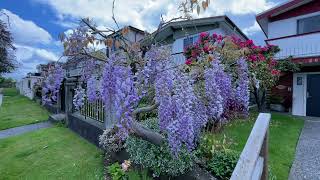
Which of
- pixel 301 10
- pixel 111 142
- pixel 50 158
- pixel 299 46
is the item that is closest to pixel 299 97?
pixel 299 46

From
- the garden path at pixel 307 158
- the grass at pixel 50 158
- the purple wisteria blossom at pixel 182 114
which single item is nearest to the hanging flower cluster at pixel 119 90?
the purple wisteria blossom at pixel 182 114

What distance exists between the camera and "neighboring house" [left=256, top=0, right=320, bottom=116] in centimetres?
1123

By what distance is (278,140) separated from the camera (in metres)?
6.75

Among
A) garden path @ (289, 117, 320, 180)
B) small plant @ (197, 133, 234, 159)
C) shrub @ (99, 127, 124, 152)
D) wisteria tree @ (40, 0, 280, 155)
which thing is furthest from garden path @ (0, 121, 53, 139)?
garden path @ (289, 117, 320, 180)

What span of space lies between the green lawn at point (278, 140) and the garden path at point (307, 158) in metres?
0.11

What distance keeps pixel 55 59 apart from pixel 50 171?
8.36ft

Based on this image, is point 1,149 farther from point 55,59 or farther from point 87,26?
point 87,26

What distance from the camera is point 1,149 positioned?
7.30 metres

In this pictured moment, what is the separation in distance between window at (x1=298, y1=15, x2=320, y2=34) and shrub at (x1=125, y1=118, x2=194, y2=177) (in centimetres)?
1057

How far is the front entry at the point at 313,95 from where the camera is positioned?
1186 cm

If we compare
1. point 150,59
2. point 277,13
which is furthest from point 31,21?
point 277,13

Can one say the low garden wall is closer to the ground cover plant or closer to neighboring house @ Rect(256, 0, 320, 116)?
the ground cover plant

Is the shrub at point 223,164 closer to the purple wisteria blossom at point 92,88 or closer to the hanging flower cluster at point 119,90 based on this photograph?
the hanging flower cluster at point 119,90

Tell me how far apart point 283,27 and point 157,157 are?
1133 centimetres
